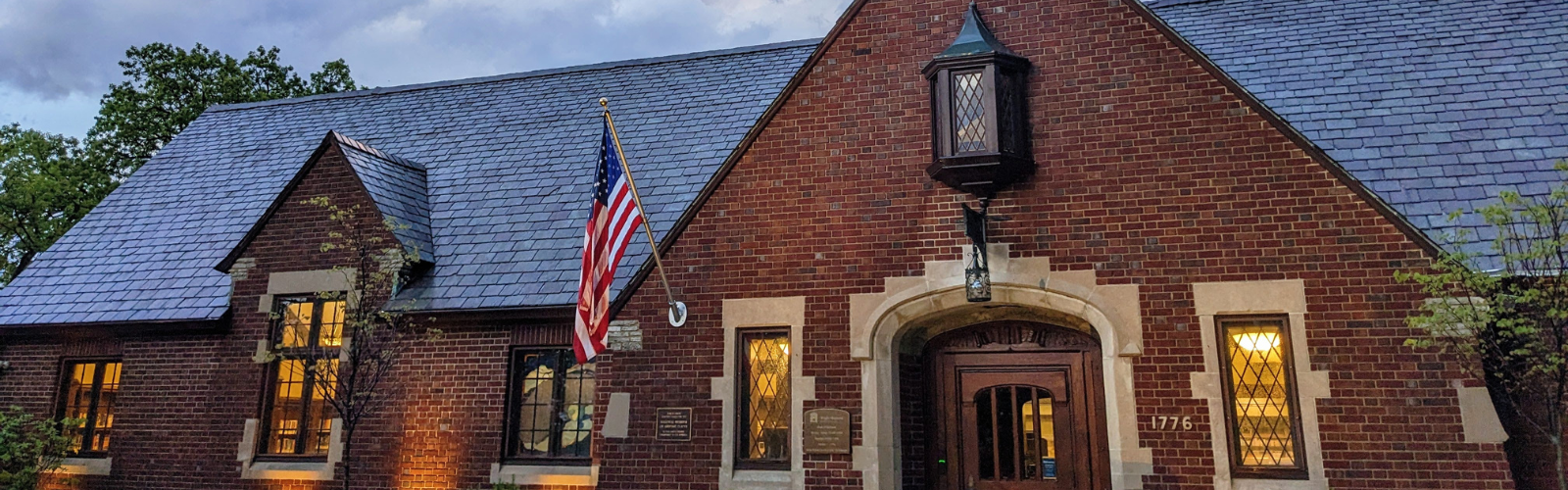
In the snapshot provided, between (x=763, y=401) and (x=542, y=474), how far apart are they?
9.18 feet

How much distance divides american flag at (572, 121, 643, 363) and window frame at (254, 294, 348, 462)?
396 centimetres

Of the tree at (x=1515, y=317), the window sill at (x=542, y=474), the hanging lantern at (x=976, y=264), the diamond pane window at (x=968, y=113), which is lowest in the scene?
the window sill at (x=542, y=474)

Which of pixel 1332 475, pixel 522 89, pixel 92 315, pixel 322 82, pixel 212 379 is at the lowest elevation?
Result: pixel 1332 475

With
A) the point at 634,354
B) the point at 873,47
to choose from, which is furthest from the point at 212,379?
the point at 873,47

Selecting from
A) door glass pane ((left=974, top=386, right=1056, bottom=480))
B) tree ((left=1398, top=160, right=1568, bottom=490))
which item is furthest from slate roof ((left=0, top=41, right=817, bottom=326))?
tree ((left=1398, top=160, right=1568, bottom=490))

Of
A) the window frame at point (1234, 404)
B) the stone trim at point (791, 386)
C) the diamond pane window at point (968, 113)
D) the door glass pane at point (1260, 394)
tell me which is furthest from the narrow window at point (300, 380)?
the door glass pane at point (1260, 394)

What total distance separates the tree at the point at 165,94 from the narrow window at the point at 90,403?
11876 millimetres

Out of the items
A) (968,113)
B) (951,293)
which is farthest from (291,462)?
(968,113)

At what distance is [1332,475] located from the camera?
834cm

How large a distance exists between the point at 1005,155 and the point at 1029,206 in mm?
593

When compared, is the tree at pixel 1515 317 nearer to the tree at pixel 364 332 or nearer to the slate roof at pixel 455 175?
the slate roof at pixel 455 175

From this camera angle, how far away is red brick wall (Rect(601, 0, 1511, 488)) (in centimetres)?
848

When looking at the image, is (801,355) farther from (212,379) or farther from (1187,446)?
(212,379)

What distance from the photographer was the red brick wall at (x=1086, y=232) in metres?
8.48
